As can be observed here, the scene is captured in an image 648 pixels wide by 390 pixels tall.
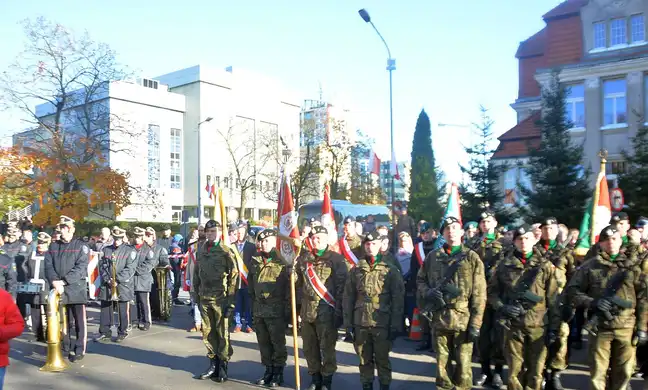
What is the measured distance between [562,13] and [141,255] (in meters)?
22.1

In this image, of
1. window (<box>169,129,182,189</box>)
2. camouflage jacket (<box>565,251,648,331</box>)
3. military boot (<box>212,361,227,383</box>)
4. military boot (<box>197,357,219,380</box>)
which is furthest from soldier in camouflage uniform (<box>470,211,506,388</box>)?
window (<box>169,129,182,189</box>)

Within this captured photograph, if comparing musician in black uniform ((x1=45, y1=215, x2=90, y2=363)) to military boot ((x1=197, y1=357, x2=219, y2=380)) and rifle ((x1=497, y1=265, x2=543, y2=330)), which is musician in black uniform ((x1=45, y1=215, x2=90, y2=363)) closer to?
military boot ((x1=197, y1=357, x2=219, y2=380))

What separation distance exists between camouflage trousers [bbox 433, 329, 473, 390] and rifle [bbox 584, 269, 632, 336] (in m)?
1.26

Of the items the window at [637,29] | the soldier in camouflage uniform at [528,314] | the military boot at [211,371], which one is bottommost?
the military boot at [211,371]

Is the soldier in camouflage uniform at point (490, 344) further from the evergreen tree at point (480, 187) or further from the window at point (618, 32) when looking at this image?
the window at point (618, 32)

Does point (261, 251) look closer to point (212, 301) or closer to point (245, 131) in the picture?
point (212, 301)

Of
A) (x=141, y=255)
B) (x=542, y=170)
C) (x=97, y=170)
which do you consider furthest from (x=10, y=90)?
(x=542, y=170)

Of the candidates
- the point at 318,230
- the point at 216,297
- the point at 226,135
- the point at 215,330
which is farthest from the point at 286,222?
the point at 226,135

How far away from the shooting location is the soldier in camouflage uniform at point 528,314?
637cm

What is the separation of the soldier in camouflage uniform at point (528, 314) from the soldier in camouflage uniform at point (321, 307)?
189 cm

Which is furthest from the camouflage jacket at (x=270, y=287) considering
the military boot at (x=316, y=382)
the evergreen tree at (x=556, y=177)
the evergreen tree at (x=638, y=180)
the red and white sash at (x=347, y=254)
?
the evergreen tree at (x=638, y=180)

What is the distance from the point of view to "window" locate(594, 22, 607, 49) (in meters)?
24.6

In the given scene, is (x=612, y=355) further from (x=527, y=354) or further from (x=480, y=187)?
(x=480, y=187)

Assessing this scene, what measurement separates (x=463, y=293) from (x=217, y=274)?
3404mm
